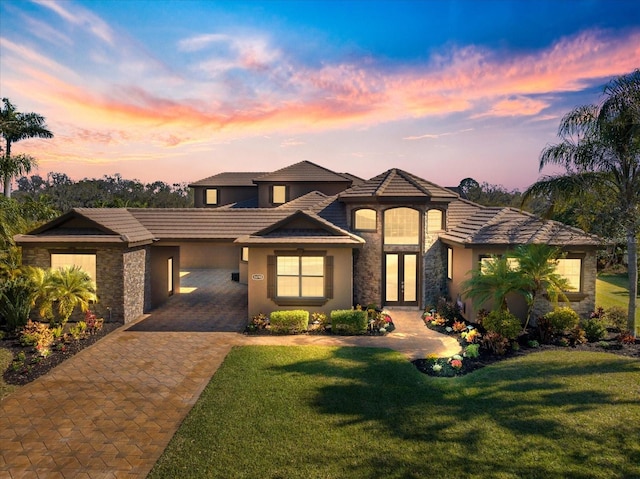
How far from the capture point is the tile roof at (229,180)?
38250 millimetres

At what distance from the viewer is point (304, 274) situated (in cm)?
1684

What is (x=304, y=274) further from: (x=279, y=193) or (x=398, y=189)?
(x=279, y=193)

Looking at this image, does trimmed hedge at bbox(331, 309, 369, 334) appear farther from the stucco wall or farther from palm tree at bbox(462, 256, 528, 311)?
palm tree at bbox(462, 256, 528, 311)

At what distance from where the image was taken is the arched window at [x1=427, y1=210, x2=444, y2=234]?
62.5ft

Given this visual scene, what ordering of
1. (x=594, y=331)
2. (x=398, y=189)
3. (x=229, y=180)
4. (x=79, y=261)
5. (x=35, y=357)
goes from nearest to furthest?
(x=35, y=357) → (x=594, y=331) → (x=79, y=261) → (x=398, y=189) → (x=229, y=180)

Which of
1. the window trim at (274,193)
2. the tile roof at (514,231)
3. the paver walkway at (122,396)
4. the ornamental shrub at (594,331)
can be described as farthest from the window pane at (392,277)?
the window trim at (274,193)

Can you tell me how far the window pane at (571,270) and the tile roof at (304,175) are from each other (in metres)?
19.0

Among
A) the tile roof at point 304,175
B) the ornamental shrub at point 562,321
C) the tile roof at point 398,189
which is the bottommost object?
the ornamental shrub at point 562,321

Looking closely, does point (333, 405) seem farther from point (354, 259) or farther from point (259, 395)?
point (354, 259)

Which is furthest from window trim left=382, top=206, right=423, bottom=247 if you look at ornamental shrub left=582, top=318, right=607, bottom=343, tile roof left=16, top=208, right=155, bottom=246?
tile roof left=16, top=208, right=155, bottom=246

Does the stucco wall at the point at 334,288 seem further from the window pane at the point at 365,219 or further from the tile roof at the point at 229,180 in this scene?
the tile roof at the point at 229,180

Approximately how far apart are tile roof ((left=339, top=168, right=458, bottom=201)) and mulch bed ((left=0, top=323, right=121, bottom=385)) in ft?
41.2

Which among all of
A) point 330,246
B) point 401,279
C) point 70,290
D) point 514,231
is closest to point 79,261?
point 70,290

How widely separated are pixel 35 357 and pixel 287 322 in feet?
27.0
